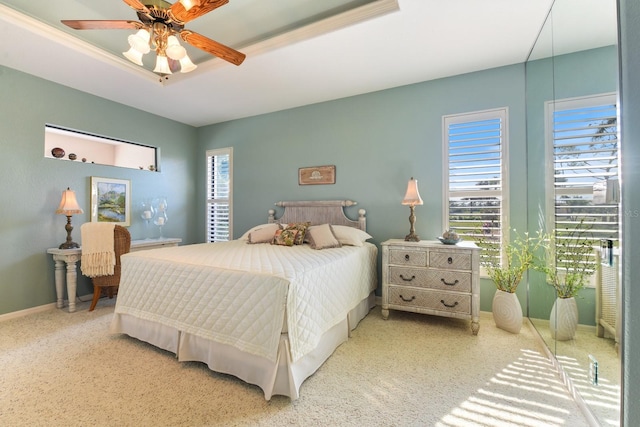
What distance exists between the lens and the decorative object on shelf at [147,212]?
13.4 ft

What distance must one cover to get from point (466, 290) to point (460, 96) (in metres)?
2.11

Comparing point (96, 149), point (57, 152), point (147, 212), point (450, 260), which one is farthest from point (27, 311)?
point (450, 260)

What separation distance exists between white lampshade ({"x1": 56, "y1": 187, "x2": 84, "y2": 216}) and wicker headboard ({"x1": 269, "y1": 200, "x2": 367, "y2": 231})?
7.62 ft

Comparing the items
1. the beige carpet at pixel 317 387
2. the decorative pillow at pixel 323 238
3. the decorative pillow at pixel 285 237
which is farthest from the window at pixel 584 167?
the decorative pillow at pixel 285 237

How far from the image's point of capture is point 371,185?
3.49 m

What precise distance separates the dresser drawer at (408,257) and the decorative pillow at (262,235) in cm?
147

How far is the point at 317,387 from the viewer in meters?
1.75

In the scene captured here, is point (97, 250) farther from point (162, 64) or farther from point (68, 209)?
point (162, 64)

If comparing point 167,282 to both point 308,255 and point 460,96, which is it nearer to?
point 308,255


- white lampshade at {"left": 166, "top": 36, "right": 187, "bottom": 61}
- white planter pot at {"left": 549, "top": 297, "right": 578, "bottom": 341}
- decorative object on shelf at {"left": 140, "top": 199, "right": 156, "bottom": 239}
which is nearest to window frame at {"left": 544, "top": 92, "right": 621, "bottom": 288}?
white planter pot at {"left": 549, "top": 297, "right": 578, "bottom": 341}

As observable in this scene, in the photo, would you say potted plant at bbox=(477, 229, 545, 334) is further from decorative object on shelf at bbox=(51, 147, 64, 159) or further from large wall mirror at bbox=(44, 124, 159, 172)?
decorative object on shelf at bbox=(51, 147, 64, 159)

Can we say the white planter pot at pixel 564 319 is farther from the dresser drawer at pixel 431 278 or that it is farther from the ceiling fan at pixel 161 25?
the ceiling fan at pixel 161 25

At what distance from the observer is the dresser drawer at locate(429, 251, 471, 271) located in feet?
8.25

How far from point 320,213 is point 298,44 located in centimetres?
201
